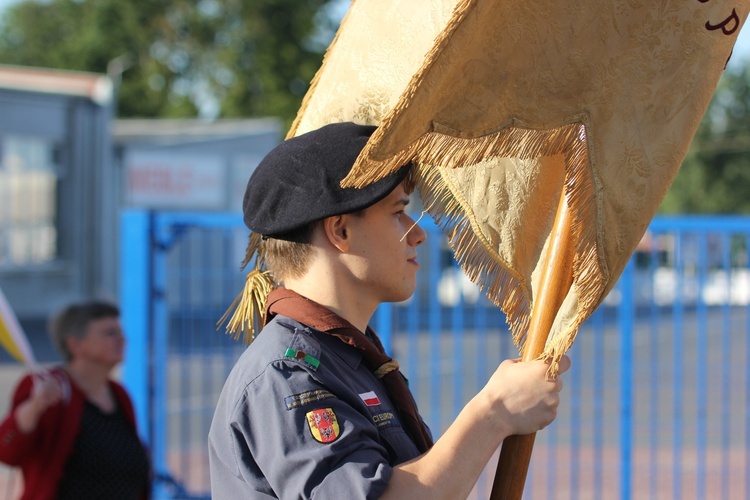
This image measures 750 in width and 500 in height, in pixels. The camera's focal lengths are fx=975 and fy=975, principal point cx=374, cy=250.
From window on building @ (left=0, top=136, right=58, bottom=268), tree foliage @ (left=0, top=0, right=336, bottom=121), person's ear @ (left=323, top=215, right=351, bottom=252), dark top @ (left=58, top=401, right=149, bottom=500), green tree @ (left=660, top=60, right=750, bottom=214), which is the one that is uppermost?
tree foliage @ (left=0, top=0, right=336, bottom=121)

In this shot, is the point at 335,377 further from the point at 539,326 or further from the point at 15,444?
the point at 15,444

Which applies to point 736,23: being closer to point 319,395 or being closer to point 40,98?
point 319,395

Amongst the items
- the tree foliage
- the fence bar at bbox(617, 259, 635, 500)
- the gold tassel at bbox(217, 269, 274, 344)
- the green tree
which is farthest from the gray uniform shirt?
the tree foliage

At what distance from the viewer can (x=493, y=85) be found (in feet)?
5.22

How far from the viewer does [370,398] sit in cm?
175

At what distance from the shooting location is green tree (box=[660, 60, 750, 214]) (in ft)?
113

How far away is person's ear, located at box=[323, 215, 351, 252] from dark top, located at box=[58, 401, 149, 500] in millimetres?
2293

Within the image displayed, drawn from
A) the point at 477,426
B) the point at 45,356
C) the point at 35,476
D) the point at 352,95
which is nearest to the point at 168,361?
the point at 35,476

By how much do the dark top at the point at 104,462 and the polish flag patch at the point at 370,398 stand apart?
2.25 metres

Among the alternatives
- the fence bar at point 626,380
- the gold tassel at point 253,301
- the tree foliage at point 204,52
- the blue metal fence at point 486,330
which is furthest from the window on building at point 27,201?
the gold tassel at point 253,301

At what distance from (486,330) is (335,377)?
3.81 meters

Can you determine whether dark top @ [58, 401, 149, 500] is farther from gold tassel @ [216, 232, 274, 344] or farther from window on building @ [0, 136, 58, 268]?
window on building @ [0, 136, 58, 268]

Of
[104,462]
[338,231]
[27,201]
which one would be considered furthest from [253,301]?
[27,201]

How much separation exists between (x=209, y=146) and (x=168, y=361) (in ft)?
61.3
